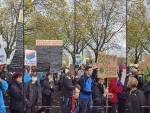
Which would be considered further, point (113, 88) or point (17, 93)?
point (113, 88)

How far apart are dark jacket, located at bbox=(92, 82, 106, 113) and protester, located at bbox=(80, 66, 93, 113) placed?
80cm

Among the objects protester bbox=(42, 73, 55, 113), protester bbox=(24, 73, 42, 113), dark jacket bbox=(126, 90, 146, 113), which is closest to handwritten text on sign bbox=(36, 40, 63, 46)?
protester bbox=(42, 73, 55, 113)

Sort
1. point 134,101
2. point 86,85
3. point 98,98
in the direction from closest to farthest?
point 134,101 < point 98,98 < point 86,85

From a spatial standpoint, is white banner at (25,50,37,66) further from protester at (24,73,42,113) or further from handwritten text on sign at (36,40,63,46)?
handwritten text on sign at (36,40,63,46)

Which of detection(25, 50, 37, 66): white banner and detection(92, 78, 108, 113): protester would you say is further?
detection(25, 50, 37, 66): white banner

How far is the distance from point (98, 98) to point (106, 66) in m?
0.99

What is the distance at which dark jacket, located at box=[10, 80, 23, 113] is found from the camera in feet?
37.2

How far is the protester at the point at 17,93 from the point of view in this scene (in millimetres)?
11328

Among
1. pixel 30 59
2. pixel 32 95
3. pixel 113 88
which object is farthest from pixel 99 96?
pixel 30 59

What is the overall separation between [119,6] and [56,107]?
2863 cm

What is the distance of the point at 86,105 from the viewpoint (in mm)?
13055

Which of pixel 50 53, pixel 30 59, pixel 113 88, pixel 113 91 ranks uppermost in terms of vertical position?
pixel 50 53

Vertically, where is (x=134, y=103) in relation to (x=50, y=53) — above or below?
below

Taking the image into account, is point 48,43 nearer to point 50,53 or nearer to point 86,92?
point 50,53
